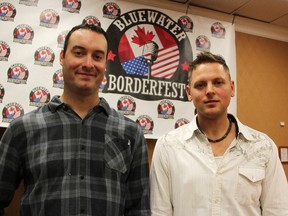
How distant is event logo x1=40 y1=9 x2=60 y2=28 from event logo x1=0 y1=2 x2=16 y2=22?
201mm

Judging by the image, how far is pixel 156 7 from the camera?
8.63 ft

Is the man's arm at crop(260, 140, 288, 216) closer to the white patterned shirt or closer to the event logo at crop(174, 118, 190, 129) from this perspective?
the white patterned shirt

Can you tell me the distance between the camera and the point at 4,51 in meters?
2.10

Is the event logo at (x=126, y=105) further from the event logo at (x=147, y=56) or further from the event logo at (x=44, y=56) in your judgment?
the event logo at (x=44, y=56)

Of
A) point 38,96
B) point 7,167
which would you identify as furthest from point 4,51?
point 7,167

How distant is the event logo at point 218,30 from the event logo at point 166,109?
2.73ft

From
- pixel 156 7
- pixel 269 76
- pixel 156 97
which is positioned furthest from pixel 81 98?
pixel 269 76

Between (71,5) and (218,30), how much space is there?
1.37 m

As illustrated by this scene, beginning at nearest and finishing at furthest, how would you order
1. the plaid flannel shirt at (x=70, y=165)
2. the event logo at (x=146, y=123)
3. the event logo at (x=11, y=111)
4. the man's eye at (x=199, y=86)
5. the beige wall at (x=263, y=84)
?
the plaid flannel shirt at (x=70, y=165), the man's eye at (x=199, y=86), the event logo at (x=11, y=111), the event logo at (x=146, y=123), the beige wall at (x=263, y=84)

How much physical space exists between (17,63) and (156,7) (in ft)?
4.23

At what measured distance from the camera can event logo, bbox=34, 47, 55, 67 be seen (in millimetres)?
2178

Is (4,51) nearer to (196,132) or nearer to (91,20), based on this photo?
(91,20)

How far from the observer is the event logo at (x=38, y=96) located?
2.13 meters

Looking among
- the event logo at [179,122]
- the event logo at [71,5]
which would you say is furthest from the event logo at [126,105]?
the event logo at [71,5]
